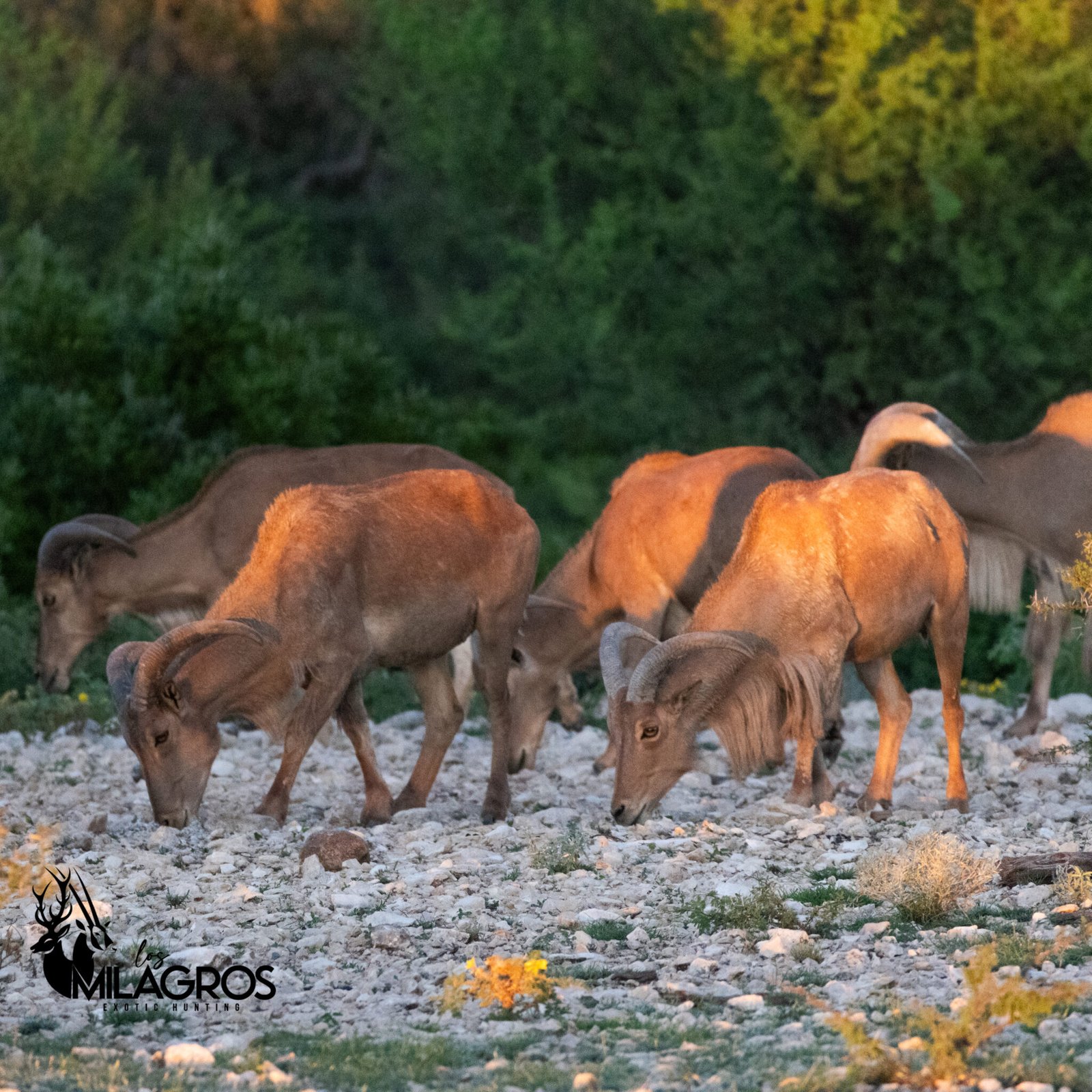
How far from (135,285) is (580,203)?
23.3 feet

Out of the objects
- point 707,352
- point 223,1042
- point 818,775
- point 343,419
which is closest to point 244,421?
point 343,419

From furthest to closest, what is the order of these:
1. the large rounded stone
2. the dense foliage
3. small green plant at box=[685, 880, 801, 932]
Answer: the dense foliage < the large rounded stone < small green plant at box=[685, 880, 801, 932]

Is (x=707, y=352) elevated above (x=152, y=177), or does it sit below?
below

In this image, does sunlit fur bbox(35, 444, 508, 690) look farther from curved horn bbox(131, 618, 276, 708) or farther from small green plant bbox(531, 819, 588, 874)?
small green plant bbox(531, 819, 588, 874)

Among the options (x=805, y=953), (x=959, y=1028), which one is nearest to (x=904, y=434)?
(x=805, y=953)

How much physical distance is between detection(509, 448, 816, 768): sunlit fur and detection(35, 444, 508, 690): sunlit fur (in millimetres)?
1078

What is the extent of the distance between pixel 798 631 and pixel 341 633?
2.34 metres

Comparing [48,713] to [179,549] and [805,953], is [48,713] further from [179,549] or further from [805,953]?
[805,953]

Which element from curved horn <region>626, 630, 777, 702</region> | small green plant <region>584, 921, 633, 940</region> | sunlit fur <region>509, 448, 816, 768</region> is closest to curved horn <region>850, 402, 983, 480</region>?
sunlit fur <region>509, 448, 816, 768</region>

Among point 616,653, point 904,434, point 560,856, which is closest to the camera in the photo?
point 560,856

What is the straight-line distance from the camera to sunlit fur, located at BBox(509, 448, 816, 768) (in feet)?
41.5

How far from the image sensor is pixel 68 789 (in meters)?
11.6

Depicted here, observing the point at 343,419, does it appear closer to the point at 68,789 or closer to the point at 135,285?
the point at 135,285

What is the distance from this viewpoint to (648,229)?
1048 inches
